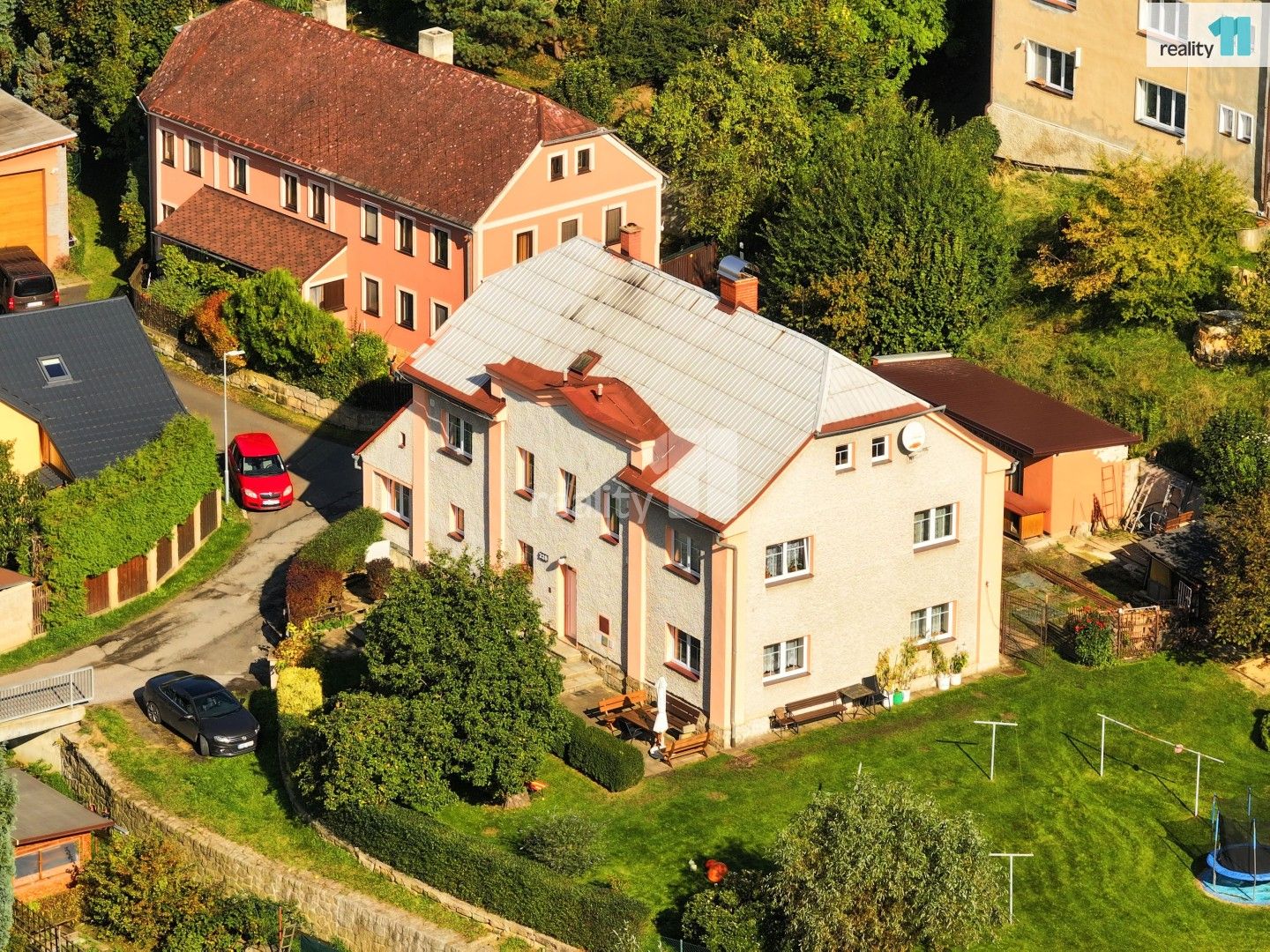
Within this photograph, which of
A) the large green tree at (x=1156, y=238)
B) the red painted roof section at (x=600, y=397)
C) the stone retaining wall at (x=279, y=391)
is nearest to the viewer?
the red painted roof section at (x=600, y=397)

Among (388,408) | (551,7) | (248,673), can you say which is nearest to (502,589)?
(248,673)

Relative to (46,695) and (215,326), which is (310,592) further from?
(215,326)

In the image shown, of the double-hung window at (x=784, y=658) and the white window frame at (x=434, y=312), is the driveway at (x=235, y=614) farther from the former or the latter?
the double-hung window at (x=784, y=658)

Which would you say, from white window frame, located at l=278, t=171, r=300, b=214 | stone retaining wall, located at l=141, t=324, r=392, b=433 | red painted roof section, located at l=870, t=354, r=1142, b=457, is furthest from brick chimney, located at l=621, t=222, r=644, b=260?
white window frame, located at l=278, t=171, r=300, b=214

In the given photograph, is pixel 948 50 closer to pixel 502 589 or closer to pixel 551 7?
pixel 551 7

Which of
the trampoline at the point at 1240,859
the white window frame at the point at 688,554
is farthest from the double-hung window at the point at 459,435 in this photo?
the trampoline at the point at 1240,859

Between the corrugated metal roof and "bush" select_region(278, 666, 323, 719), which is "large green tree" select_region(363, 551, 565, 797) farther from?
the corrugated metal roof

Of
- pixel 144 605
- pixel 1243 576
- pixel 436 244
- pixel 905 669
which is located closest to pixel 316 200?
pixel 436 244
